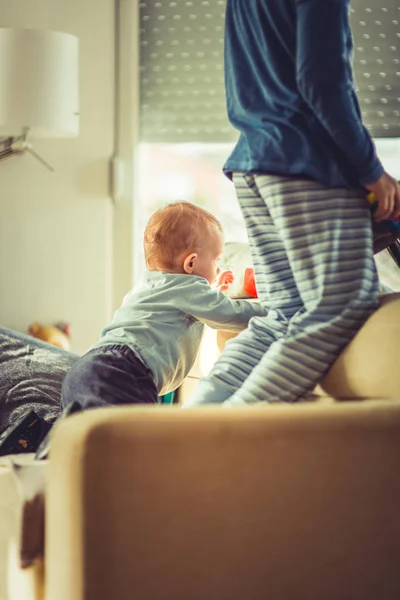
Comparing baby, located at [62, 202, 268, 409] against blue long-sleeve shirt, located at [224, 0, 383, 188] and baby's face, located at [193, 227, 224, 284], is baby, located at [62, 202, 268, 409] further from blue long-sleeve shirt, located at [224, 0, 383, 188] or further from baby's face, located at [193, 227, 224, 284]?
blue long-sleeve shirt, located at [224, 0, 383, 188]

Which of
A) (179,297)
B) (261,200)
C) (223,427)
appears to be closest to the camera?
(223,427)

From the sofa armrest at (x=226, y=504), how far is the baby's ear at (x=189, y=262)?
2.43 feet

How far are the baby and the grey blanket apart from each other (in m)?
0.32

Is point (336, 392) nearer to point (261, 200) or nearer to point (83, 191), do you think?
point (261, 200)

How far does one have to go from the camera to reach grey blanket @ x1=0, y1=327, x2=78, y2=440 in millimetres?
1918

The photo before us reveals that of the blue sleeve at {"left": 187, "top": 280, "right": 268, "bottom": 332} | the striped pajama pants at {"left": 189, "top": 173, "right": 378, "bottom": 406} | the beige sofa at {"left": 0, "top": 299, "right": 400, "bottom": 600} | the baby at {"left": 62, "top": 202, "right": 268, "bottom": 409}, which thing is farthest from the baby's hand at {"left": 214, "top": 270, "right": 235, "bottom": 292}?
the beige sofa at {"left": 0, "top": 299, "right": 400, "bottom": 600}

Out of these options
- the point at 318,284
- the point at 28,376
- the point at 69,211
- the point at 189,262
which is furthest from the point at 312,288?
the point at 69,211

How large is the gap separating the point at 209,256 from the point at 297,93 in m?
0.46

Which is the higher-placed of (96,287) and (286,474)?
(286,474)

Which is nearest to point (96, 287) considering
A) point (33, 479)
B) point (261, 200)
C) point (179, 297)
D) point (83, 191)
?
point (83, 191)

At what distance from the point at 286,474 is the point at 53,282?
8.88 feet

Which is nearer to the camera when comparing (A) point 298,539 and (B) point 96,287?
(A) point 298,539

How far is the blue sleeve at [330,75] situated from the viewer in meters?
1.32

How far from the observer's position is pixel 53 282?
3.60 m
